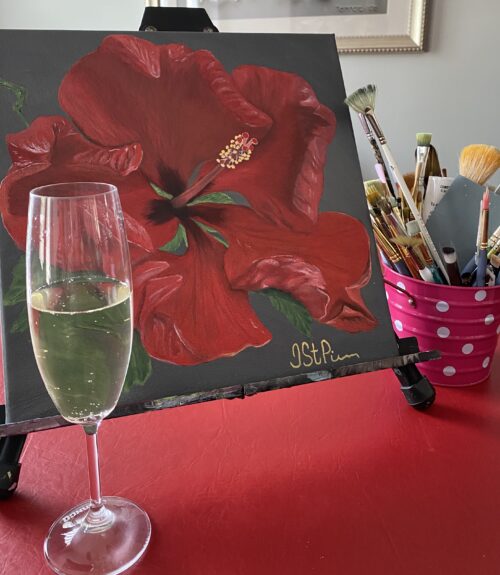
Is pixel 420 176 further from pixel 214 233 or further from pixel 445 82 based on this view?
pixel 445 82

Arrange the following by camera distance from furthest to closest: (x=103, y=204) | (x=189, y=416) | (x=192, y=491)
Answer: (x=189, y=416)
(x=192, y=491)
(x=103, y=204)

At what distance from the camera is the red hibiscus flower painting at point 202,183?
53 cm

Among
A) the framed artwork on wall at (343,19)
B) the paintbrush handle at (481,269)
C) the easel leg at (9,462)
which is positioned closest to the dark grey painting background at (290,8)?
the framed artwork on wall at (343,19)

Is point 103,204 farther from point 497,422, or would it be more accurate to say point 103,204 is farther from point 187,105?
point 497,422

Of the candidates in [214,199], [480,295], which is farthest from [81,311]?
[480,295]

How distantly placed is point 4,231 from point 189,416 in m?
0.26

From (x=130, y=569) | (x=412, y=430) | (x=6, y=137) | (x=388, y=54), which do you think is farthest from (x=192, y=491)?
(x=388, y=54)

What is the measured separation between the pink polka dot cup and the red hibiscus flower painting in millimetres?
88

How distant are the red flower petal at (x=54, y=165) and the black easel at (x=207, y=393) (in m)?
0.16

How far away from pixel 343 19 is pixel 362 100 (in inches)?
58.4

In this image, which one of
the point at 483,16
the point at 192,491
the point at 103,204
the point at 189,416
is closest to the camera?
the point at 103,204

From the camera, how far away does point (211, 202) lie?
57cm

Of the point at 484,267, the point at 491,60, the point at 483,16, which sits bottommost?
the point at 484,267
